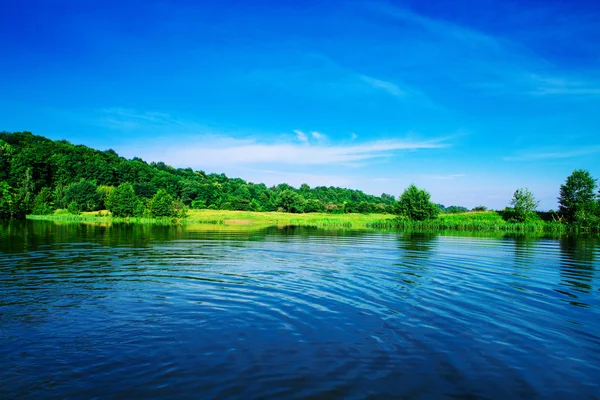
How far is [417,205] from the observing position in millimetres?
82062

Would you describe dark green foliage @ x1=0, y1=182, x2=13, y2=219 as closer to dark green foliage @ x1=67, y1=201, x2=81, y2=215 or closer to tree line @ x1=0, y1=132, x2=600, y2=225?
tree line @ x1=0, y1=132, x2=600, y2=225

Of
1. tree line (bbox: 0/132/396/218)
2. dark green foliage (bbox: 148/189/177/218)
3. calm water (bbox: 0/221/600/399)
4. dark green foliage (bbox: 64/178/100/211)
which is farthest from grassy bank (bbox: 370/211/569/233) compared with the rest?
dark green foliage (bbox: 64/178/100/211)

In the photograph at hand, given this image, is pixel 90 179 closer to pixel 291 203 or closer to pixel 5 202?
pixel 5 202

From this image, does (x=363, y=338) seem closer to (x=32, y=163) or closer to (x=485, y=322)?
(x=485, y=322)

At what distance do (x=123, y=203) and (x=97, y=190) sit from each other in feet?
111

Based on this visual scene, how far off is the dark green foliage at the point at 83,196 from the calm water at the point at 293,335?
116 meters

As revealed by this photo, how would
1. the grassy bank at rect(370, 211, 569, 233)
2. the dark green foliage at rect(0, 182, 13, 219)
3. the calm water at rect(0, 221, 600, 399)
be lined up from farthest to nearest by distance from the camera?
the dark green foliage at rect(0, 182, 13, 219) → the grassy bank at rect(370, 211, 569, 233) → the calm water at rect(0, 221, 600, 399)

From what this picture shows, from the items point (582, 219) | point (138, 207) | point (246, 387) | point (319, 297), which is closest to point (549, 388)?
point (246, 387)

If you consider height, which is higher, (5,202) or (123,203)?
(123,203)

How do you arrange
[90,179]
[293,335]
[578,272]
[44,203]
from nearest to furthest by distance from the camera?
[293,335]
[578,272]
[44,203]
[90,179]

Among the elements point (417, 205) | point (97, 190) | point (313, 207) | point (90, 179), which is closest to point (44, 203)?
point (97, 190)

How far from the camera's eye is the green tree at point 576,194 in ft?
250

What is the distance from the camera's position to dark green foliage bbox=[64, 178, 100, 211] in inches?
4663

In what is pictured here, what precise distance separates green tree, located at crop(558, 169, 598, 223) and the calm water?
74.5 meters
